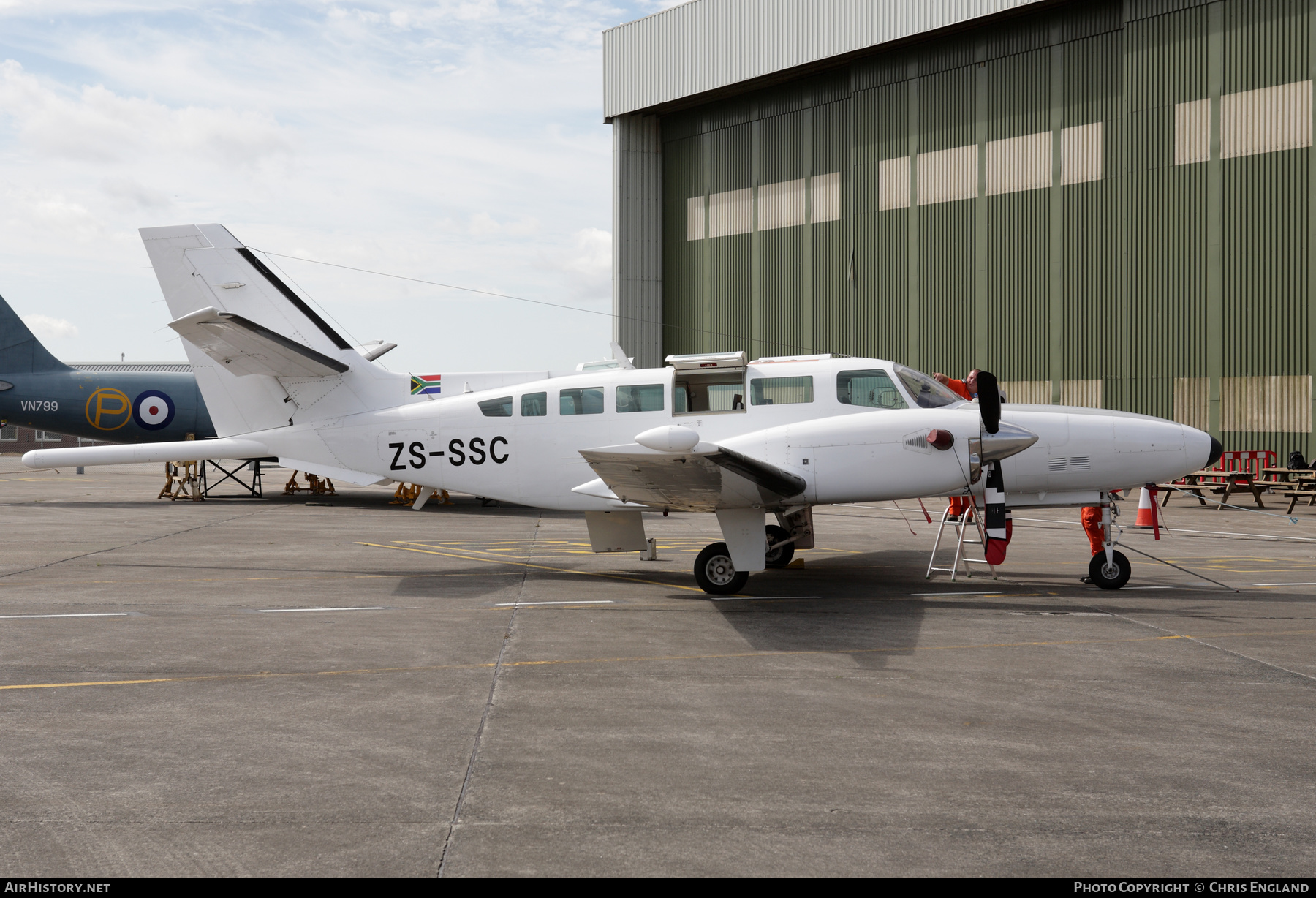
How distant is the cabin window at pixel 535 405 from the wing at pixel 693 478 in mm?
2103

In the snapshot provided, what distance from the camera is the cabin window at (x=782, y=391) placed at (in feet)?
40.0

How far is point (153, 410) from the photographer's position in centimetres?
2970

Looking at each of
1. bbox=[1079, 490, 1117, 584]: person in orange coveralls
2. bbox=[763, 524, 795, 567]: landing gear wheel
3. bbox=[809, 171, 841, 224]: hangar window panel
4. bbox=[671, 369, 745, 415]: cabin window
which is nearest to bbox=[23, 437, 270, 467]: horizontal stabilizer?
bbox=[671, 369, 745, 415]: cabin window

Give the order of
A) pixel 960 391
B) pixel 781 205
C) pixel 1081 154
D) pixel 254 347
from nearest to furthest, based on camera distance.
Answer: pixel 960 391, pixel 254 347, pixel 1081 154, pixel 781 205

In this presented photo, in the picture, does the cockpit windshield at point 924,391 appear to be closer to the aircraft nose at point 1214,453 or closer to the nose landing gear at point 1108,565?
the nose landing gear at point 1108,565

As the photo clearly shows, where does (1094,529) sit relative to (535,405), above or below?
below

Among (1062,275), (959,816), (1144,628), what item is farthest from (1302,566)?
(1062,275)

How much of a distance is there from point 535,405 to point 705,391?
237 centimetres

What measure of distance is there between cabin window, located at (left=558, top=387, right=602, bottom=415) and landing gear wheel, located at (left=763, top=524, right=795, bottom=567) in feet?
9.69

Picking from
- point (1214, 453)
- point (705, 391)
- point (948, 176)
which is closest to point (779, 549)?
point (705, 391)

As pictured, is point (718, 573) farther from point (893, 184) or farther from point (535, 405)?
point (893, 184)
